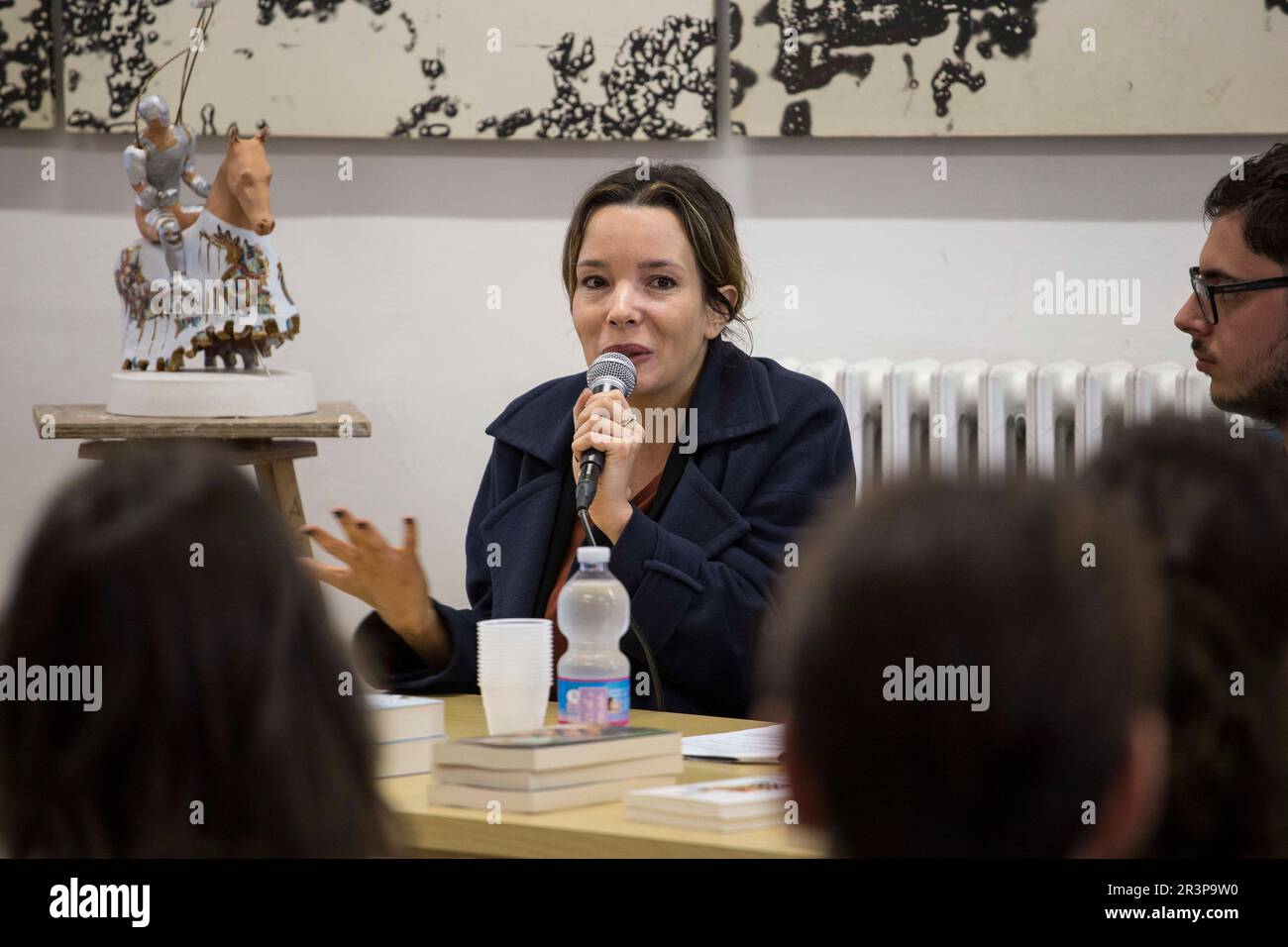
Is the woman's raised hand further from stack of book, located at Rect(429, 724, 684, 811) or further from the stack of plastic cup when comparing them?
stack of book, located at Rect(429, 724, 684, 811)

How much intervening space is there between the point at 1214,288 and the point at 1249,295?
0.06 m

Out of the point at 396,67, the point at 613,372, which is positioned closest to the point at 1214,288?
the point at 613,372

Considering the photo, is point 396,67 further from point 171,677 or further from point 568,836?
point 171,677

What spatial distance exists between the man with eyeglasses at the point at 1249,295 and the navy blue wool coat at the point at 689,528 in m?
0.66

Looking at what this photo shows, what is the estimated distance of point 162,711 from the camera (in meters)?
0.74

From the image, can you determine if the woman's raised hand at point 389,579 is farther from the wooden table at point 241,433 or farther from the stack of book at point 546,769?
the wooden table at point 241,433

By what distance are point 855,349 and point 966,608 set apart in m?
2.97

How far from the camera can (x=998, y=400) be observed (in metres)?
3.38

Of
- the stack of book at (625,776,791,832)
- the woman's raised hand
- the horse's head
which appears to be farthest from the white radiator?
the stack of book at (625,776,791,832)

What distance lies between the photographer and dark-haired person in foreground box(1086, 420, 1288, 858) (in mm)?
899

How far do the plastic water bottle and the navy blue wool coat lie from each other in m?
0.31

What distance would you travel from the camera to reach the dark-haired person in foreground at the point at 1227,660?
90cm
